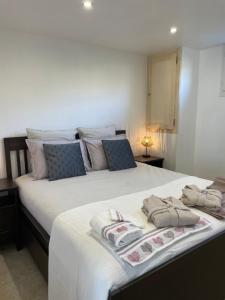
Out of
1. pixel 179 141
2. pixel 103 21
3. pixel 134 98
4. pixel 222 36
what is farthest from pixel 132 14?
pixel 179 141

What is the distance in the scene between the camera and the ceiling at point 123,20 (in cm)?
195

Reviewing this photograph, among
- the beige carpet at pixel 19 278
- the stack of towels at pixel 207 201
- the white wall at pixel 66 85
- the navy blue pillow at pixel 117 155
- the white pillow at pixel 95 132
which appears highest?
the white wall at pixel 66 85

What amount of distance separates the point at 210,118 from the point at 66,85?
2207mm

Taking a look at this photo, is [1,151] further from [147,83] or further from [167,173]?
[147,83]

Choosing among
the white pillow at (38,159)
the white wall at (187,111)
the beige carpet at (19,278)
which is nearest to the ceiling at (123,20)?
the white wall at (187,111)

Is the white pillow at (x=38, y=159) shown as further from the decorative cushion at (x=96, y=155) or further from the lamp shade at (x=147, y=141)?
the lamp shade at (x=147, y=141)

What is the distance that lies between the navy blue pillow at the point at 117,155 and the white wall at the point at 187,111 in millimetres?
1017

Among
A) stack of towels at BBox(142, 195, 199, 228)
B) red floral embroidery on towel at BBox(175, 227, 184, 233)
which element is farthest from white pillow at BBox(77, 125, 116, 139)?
red floral embroidery on towel at BBox(175, 227, 184, 233)

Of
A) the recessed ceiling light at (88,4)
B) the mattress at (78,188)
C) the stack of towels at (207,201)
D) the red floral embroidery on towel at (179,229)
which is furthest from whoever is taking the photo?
the recessed ceiling light at (88,4)

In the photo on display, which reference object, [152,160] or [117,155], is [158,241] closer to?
[117,155]

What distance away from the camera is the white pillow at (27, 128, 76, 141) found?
2652 mm

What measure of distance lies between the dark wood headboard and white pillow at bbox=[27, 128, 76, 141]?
5.3 inches

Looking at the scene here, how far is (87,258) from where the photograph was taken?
1169 millimetres

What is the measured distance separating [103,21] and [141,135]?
2.00 m
